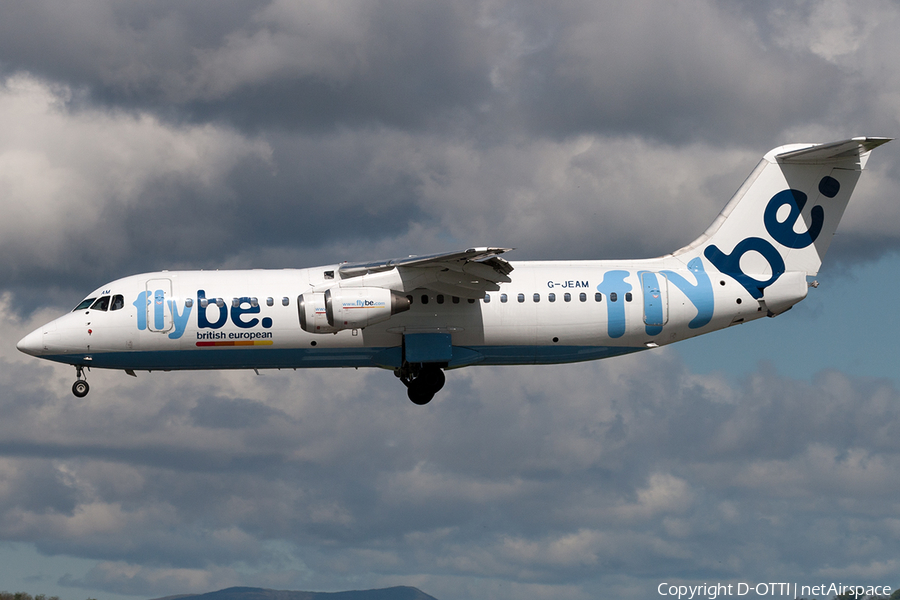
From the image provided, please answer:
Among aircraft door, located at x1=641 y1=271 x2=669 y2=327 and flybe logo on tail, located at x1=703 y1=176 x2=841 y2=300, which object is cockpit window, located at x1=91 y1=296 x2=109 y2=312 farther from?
flybe logo on tail, located at x1=703 y1=176 x2=841 y2=300

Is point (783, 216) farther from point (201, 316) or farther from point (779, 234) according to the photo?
point (201, 316)

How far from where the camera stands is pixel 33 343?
28359 mm

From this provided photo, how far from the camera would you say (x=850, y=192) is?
3125 cm

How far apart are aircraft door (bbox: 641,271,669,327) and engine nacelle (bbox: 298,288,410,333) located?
720cm

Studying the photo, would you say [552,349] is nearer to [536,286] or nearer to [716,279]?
[536,286]

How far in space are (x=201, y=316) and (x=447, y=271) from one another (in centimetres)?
662

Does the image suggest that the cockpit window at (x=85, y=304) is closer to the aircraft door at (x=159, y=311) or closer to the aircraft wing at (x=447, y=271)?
the aircraft door at (x=159, y=311)

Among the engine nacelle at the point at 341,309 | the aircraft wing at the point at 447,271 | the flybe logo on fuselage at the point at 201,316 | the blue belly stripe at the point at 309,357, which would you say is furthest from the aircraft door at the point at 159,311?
the aircraft wing at the point at 447,271

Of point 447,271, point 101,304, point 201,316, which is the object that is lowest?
point 201,316

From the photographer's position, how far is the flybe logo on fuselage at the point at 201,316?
2819 centimetres

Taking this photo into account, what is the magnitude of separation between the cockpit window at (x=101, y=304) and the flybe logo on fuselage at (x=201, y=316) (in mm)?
1027

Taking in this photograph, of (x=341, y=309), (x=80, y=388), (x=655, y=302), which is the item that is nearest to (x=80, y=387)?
(x=80, y=388)

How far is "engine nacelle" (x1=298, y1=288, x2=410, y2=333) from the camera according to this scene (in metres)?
26.8

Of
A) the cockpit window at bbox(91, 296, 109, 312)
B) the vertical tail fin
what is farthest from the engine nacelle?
the vertical tail fin
